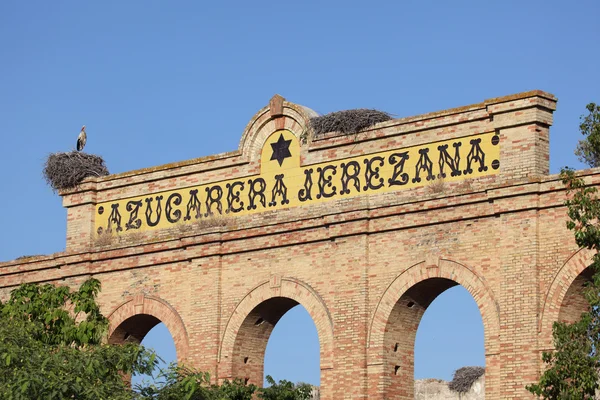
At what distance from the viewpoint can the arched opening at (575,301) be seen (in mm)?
24234

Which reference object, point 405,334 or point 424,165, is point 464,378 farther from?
point 424,165

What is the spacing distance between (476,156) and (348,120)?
9.87ft

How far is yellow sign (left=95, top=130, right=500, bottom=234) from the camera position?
26.3 meters

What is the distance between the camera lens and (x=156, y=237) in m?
30.6

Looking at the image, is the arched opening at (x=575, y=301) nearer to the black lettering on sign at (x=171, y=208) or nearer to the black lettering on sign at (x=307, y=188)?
the black lettering on sign at (x=307, y=188)

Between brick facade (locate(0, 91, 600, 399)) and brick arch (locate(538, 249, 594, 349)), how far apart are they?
2 centimetres

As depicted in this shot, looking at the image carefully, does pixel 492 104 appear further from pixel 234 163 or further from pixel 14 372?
pixel 14 372

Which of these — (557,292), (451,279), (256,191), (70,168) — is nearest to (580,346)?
(557,292)

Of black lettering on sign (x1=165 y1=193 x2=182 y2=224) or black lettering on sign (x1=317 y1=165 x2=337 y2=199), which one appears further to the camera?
black lettering on sign (x1=165 y1=193 x2=182 y2=224)

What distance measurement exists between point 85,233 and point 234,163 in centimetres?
431

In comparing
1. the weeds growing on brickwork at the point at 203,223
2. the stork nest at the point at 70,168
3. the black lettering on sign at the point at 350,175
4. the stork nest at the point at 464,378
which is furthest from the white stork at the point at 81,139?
the stork nest at the point at 464,378

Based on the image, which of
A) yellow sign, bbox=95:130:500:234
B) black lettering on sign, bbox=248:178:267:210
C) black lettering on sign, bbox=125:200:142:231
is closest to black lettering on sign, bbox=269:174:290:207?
yellow sign, bbox=95:130:500:234

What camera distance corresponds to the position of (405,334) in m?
26.9

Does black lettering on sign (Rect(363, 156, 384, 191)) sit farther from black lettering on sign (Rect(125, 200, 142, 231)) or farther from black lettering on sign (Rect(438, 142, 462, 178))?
black lettering on sign (Rect(125, 200, 142, 231))
